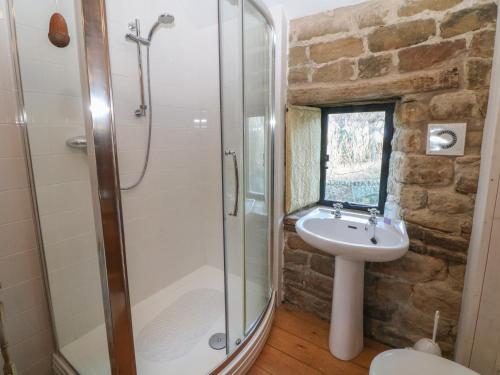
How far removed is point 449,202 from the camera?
1360 millimetres

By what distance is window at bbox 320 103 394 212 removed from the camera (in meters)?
1.77

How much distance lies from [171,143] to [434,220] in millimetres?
1814

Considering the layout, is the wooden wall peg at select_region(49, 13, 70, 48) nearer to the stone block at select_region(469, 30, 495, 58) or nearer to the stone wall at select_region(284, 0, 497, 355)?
the stone wall at select_region(284, 0, 497, 355)

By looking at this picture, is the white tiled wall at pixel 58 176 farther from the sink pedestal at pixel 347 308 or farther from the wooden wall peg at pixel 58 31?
the sink pedestal at pixel 347 308

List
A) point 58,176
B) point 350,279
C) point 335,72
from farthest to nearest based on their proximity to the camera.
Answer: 1. point 335,72
2. point 350,279
3. point 58,176

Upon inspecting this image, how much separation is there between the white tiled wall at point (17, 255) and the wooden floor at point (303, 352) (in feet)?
3.71

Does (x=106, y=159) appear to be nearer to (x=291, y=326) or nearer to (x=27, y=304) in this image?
(x=27, y=304)

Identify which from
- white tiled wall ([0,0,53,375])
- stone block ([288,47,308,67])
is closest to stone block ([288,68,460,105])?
stone block ([288,47,308,67])

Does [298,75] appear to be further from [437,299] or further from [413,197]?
[437,299]

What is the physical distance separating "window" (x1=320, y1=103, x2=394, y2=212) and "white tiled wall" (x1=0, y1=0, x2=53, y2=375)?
1.87 meters

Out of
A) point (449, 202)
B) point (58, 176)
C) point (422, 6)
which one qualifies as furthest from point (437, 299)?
point (58, 176)

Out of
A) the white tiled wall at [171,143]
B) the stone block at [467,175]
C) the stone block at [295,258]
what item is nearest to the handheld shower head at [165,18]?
the white tiled wall at [171,143]

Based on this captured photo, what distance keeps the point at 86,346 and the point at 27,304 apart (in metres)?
0.35

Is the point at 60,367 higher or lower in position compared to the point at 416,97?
lower
